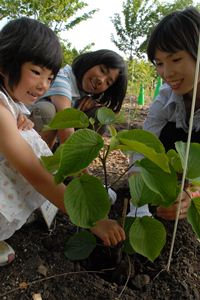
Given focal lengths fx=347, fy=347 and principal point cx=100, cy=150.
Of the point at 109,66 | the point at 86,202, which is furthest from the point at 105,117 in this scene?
the point at 109,66

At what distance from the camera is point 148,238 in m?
0.81

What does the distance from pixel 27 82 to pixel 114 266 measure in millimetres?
652

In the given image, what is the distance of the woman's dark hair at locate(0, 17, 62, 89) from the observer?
3.83 ft

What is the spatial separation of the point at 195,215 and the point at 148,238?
0.39 feet

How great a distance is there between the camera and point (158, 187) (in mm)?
721

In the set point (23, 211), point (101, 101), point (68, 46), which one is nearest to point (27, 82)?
point (23, 211)

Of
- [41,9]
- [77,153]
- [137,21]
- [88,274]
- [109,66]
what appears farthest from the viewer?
[137,21]

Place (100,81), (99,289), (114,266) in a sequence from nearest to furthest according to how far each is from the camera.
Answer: (99,289) → (114,266) → (100,81)

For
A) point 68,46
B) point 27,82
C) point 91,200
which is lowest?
point 68,46

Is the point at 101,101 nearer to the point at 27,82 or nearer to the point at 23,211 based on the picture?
the point at 27,82

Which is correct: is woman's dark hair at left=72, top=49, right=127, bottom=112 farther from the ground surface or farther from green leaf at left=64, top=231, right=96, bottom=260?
green leaf at left=64, top=231, right=96, bottom=260

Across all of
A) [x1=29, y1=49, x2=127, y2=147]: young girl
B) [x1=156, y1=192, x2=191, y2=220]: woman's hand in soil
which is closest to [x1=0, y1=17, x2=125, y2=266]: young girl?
[x1=156, y1=192, x2=191, y2=220]: woman's hand in soil

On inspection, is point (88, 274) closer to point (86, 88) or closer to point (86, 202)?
point (86, 202)

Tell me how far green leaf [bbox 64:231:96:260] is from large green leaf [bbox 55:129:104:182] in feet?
1.12
